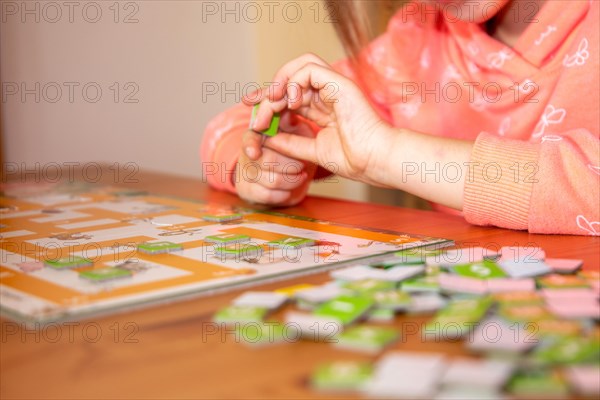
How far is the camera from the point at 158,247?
2.23 ft

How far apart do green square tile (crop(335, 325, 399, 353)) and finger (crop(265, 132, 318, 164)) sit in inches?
21.0

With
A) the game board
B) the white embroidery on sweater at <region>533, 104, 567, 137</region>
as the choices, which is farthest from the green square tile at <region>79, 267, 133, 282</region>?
the white embroidery on sweater at <region>533, 104, 567, 137</region>

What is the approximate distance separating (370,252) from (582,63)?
0.47 metres

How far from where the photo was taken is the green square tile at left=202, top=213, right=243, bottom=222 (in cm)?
86

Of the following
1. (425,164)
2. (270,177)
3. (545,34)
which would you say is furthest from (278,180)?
(545,34)

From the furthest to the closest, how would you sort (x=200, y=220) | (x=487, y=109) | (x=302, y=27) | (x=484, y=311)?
(x=302, y=27) → (x=487, y=109) → (x=200, y=220) → (x=484, y=311)

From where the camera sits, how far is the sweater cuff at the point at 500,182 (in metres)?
0.78

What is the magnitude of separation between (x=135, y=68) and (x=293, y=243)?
202 cm

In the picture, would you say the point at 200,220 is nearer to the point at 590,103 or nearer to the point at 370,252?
the point at 370,252

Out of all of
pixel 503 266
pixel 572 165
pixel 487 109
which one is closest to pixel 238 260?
pixel 503 266

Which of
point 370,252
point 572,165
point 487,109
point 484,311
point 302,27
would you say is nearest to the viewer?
point 484,311

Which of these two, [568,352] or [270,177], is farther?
[270,177]

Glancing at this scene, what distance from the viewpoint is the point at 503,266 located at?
1.86 feet

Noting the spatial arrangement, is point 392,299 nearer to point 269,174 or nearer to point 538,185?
point 538,185
